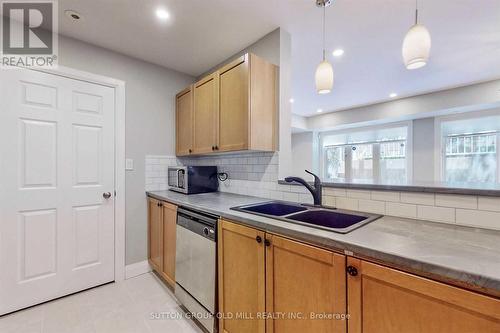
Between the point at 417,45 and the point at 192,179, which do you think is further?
the point at 192,179

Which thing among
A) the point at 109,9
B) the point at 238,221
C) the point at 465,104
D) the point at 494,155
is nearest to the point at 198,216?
the point at 238,221

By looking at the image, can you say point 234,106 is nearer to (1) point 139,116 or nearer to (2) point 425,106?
(1) point 139,116

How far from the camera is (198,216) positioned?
5.41 ft

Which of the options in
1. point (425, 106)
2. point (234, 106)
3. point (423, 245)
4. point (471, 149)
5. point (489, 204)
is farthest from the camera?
point (425, 106)

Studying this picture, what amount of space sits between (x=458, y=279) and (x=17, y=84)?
299 centimetres


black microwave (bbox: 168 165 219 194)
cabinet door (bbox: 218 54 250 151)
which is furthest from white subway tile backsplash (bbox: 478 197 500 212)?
black microwave (bbox: 168 165 219 194)

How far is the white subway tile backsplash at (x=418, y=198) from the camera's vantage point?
1.20 meters

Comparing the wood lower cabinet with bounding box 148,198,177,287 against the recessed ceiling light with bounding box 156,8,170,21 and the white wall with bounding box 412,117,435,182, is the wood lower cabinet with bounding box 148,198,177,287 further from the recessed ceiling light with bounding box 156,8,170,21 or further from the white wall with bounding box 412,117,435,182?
the white wall with bounding box 412,117,435,182

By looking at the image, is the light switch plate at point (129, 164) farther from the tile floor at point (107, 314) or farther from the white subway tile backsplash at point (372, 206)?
the white subway tile backsplash at point (372, 206)

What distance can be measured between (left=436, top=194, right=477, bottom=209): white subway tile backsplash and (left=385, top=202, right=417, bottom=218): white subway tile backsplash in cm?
12

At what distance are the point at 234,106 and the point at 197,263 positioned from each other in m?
1.30

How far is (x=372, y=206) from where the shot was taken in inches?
55.5

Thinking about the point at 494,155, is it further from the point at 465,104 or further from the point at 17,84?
the point at 17,84

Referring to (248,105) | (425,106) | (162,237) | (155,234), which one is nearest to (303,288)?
(248,105)
